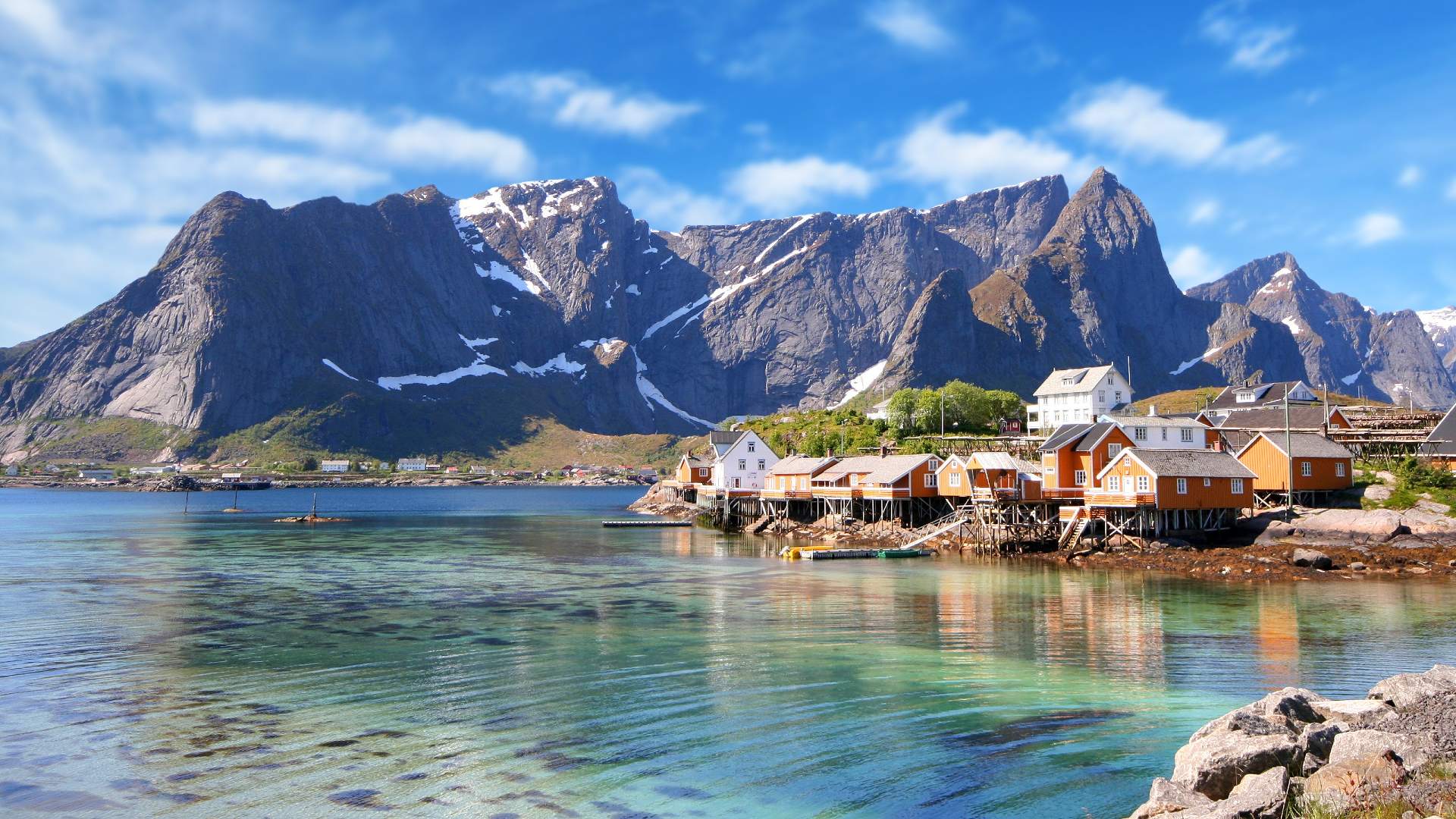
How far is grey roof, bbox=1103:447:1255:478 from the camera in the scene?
188 feet

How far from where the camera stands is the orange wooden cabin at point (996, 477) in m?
66.1

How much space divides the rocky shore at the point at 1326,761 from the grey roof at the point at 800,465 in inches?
2779

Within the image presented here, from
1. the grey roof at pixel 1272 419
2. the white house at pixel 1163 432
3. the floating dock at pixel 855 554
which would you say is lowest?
the floating dock at pixel 855 554

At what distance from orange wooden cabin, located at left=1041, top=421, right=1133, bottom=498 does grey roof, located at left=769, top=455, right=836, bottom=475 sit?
2421cm

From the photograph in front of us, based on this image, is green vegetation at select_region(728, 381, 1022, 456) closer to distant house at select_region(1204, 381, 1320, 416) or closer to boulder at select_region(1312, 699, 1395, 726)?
distant house at select_region(1204, 381, 1320, 416)

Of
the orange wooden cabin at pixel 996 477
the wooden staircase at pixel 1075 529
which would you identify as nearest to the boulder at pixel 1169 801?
the wooden staircase at pixel 1075 529

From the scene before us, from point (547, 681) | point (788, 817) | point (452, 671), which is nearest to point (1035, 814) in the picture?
point (788, 817)

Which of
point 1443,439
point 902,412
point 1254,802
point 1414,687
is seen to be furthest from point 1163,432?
point 1254,802

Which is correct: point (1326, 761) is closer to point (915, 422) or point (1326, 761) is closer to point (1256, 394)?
point (1256, 394)

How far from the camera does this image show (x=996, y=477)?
68.2 meters

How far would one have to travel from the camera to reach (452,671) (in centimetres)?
2602

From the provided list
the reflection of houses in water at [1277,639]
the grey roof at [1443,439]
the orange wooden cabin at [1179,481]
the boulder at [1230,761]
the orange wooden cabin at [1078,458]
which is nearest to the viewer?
the boulder at [1230,761]

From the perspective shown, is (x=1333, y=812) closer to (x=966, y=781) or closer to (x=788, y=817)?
(x=966, y=781)

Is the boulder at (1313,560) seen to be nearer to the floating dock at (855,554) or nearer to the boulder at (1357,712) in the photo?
the floating dock at (855,554)
